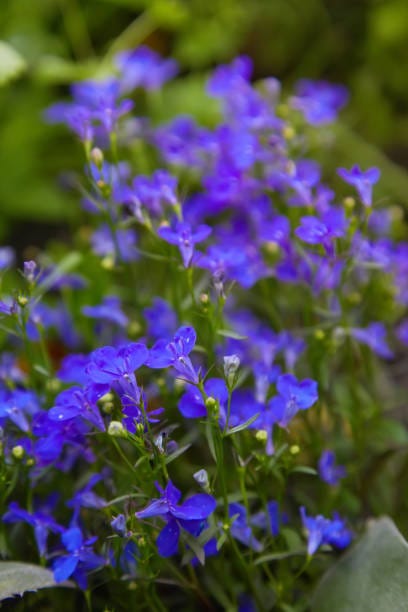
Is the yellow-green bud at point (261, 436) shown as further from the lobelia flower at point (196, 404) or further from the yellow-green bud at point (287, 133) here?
the yellow-green bud at point (287, 133)

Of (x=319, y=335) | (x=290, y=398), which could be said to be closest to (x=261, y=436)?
(x=290, y=398)

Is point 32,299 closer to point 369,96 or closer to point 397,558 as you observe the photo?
point 397,558

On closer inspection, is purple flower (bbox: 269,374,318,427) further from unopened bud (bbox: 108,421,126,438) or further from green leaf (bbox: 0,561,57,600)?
green leaf (bbox: 0,561,57,600)

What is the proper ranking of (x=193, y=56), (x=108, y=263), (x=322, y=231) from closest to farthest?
(x=322, y=231)
(x=108, y=263)
(x=193, y=56)

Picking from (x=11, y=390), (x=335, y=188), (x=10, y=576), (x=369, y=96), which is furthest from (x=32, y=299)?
(x=369, y=96)

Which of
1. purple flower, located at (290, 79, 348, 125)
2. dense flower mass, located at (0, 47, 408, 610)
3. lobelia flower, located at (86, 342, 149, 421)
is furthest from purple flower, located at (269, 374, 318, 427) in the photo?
purple flower, located at (290, 79, 348, 125)

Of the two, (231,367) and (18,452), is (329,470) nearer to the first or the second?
(231,367)
